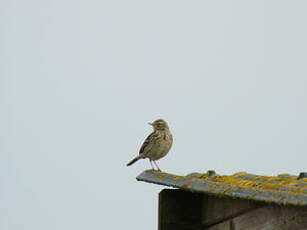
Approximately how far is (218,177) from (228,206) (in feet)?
0.99

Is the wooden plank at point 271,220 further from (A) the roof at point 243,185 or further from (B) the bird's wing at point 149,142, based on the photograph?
(B) the bird's wing at point 149,142

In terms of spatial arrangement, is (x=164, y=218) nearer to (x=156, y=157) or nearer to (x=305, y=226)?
(x=305, y=226)

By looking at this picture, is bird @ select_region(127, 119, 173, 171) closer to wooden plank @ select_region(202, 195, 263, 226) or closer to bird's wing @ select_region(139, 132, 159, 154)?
bird's wing @ select_region(139, 132, 159, 154)

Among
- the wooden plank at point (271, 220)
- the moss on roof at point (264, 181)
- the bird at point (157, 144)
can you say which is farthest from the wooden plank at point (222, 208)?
the bird at point (157, 144)

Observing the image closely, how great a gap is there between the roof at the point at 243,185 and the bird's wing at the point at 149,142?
4.63m

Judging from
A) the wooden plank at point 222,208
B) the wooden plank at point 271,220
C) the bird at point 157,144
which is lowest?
the wooden plank at point 271,220

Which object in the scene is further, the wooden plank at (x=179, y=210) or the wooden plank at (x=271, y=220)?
the wooden plank at (x=179, y=210)

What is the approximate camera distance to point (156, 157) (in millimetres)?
13055

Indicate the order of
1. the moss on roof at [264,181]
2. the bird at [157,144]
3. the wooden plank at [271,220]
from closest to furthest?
the wooden plank at [271,220]
the moss on roof at [264,181]
the bird at [157,144]

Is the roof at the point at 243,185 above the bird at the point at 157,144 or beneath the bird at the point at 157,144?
beneath

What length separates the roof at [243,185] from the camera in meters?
6.41

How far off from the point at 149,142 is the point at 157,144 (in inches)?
7.9

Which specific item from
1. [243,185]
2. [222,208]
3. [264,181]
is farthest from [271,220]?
[222,208]

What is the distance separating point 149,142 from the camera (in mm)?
13070
